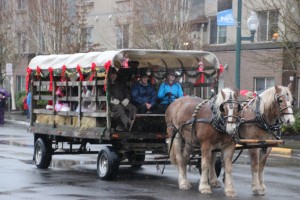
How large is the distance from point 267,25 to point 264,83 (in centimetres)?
288

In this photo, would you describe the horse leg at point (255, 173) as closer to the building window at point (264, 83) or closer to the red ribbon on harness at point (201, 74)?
the red ribbon on harness at point (201, 74)

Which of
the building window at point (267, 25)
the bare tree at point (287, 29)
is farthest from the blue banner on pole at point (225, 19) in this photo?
the building window at point (267, 25)

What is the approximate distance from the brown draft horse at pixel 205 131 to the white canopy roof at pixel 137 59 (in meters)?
1.42

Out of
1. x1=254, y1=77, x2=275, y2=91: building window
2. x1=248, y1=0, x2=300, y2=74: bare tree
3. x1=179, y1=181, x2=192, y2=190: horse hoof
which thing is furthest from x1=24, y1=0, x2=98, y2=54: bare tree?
x1=179, y1=181, x2=192, y2=190: horse hoof

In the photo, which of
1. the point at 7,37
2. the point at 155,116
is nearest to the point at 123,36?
the point at 7,37

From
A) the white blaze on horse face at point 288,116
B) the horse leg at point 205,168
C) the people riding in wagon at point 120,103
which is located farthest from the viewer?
the people riding in wagon at point 120,103

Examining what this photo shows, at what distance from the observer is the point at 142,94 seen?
14336 mm

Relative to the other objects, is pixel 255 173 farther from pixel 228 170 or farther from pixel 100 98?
pixel 100 98

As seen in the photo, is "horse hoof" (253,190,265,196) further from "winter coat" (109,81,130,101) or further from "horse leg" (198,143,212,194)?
"winter coat" (109,81,130,101)

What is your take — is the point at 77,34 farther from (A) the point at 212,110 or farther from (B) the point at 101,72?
(A) the point at 212,110

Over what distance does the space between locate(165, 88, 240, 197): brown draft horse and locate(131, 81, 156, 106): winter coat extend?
108 centimetres

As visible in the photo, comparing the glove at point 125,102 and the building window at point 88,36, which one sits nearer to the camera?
the glove at point 125,102

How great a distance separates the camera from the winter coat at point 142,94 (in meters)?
14.3

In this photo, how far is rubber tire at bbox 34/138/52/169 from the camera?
1569 centimetres
